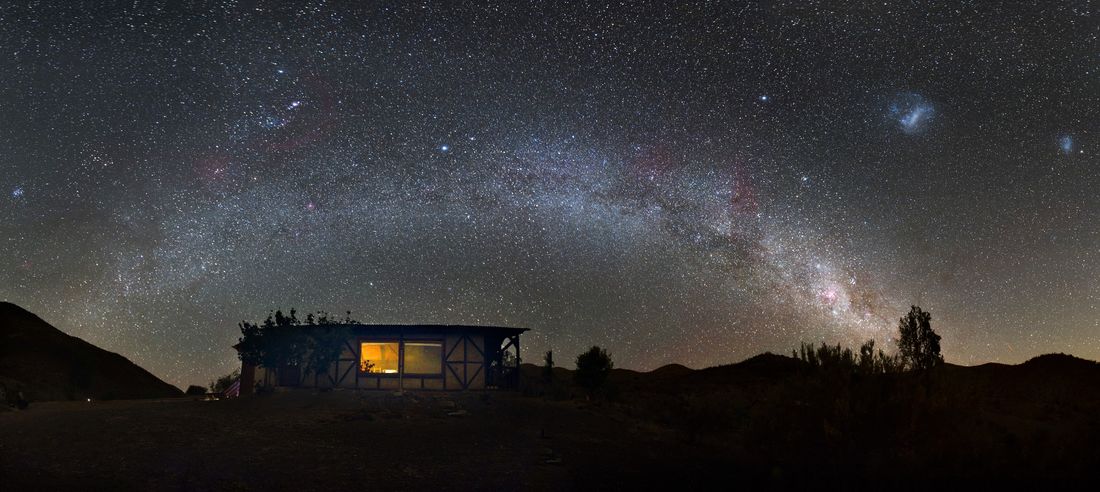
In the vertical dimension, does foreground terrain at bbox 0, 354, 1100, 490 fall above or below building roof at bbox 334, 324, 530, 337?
below

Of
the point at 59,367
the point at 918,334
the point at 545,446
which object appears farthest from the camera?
the point at 59,367

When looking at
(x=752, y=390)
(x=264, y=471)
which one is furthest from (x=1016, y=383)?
(x=264, y=471)

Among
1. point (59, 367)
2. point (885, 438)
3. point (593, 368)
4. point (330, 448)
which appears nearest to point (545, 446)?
point (330, 448)

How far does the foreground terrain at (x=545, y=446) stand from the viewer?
12.1m

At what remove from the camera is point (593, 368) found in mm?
30984

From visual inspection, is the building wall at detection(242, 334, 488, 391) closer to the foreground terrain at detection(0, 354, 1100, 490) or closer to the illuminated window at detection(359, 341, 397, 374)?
the illuminated window at detection(359, 341, 397, 374)

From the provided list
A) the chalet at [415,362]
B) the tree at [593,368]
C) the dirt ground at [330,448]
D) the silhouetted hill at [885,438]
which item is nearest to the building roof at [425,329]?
the chalet at [415,362]

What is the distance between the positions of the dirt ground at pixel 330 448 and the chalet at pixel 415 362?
25.8ft

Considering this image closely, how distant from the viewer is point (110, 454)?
13297mm

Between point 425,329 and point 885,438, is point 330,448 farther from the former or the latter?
point 425,329

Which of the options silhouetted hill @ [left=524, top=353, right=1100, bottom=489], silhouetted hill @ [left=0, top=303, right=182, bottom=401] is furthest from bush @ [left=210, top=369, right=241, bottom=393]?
silhouetted hill @ [left=524, top=353, right=1100, bottom=489]

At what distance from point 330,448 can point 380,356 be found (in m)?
16.0

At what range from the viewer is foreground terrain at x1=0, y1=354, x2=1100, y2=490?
12.1 metres

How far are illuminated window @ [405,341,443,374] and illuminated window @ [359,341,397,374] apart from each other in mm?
654
